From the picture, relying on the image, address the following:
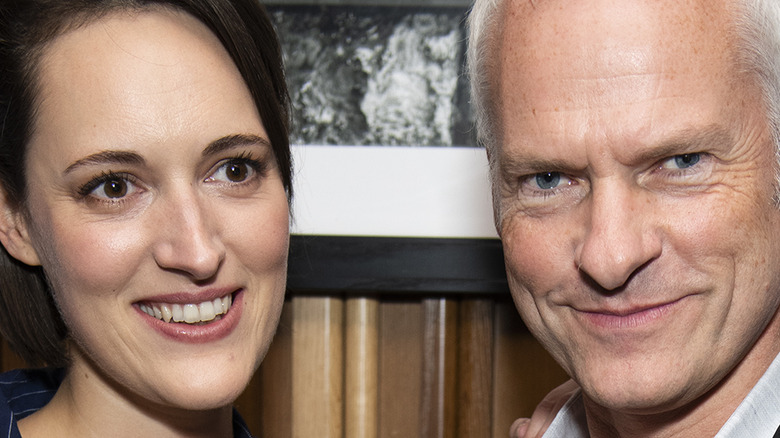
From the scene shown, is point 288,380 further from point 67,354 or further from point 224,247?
point 224,247

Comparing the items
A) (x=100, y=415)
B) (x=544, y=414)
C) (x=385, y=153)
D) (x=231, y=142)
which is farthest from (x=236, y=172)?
(x=544, y=414)

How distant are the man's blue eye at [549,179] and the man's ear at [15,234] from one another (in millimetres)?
788

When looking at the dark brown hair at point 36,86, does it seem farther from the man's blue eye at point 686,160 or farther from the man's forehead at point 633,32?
the man's blue eye at point 686,160

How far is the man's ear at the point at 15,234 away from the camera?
134 centimetres

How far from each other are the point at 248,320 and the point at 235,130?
11.7 inches

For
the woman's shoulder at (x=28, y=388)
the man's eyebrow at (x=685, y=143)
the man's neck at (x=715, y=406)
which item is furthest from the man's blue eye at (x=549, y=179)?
the woman's shoulder at (x=28, y=388)

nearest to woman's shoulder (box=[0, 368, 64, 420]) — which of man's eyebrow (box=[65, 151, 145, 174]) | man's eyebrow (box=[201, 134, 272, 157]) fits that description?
man's eyebrow (box=[65, 151, 145, 174])

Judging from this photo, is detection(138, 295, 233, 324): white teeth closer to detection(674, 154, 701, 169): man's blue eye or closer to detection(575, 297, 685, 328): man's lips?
detection(575, 297, 685, 328): man's lips

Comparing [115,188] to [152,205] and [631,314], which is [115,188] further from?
[631,314]

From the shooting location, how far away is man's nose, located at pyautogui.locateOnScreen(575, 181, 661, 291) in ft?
3.76

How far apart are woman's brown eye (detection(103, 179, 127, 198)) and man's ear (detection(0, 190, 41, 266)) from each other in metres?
0.17

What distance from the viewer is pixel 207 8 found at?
4.37ft

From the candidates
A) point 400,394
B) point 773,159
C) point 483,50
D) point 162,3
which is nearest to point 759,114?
point 773,159

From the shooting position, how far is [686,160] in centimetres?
117
